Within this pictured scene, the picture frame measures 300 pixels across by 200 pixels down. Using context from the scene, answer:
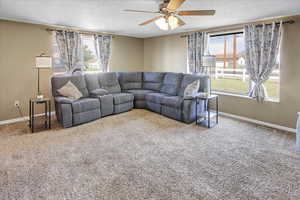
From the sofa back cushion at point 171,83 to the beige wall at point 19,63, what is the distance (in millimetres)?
3047

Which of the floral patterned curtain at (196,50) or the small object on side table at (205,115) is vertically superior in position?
the floral patterned curtain at (196,50)

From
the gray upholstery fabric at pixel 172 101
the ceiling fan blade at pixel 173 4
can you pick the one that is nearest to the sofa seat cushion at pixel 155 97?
the gray upholstery fabric at pixel 172 101

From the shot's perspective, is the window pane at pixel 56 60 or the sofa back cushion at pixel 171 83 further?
the sofa back cushion at pixel 171 83

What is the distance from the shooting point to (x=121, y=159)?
2781 millimetres

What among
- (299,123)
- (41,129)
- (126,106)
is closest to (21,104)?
(41,129)

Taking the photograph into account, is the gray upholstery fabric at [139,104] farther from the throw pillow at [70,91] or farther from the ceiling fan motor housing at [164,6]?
the ceiling fan motor housing at [164,6]

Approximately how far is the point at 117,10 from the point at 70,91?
2.10m

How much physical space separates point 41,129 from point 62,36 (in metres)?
2.40

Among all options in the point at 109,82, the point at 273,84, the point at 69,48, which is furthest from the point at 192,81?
the point at 69,48

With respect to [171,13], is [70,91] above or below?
below

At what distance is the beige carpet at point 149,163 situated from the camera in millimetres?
2082

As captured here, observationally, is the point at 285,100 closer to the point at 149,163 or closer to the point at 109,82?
the point at 149,163

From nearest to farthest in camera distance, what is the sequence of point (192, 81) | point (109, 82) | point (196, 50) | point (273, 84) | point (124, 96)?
point (273, 84) → point (192, 81) → point (124, 96) → point (196, 50) → point (109, 82)

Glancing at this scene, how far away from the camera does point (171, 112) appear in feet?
15.4
